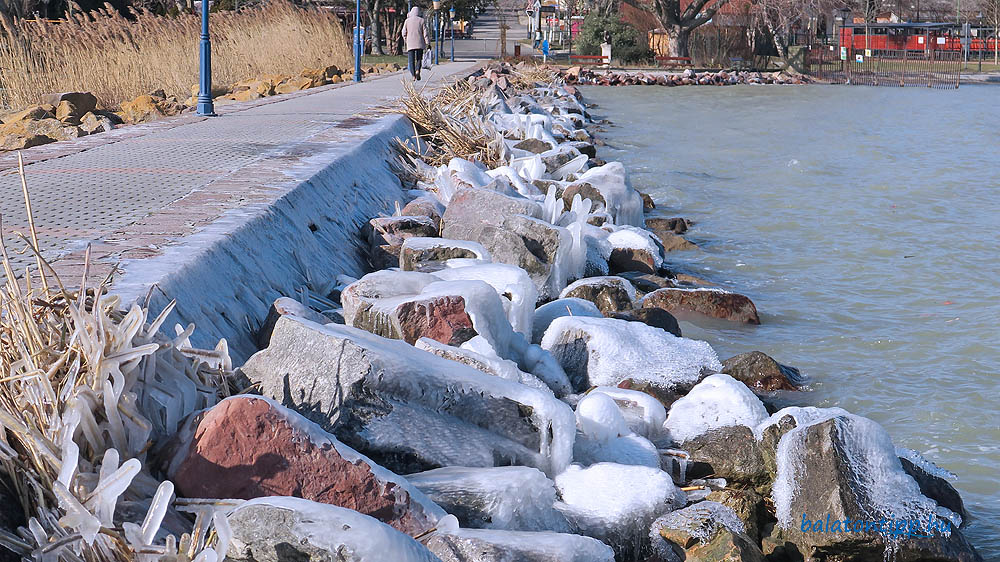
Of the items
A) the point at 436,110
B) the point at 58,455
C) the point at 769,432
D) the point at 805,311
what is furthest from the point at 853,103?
the point at 58,455

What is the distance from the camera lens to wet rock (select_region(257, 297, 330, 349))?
11.8ft

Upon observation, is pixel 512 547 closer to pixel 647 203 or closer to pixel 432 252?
pixel 432 252

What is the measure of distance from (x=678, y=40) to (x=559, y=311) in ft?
131

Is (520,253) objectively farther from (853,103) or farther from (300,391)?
(853,103)

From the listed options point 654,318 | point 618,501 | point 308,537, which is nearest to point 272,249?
point 654,318

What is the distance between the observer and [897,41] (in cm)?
5394

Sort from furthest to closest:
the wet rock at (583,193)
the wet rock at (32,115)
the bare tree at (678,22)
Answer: the bare tree at (678,22) < the wet rock at (32,115) < the wet rock at (583,193)


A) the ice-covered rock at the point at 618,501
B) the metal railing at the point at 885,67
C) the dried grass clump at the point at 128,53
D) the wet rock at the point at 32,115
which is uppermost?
the metal railing at the point at 885,67

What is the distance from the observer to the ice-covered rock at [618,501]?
3.02 m

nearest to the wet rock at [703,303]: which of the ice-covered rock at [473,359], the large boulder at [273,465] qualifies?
the ice-covered rock at [473,359]

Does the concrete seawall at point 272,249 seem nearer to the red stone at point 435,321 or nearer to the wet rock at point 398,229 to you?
the wet rock at point 398,229

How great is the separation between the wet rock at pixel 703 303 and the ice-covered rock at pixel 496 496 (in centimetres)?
348

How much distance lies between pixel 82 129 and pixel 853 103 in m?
22.4

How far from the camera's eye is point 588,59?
141 feet
